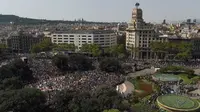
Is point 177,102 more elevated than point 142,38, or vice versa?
point 142,38

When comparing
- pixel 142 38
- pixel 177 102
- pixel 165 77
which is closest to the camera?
pixel 177 102

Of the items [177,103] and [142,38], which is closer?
[177,103]

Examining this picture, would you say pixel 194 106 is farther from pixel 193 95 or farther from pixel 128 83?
pixel 128 83

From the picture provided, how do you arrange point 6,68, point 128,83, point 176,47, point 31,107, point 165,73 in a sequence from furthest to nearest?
point 176,47 < point 165,73 < point 128,83 < point 6,68 < point 31,107

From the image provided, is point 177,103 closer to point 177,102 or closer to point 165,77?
point 177,102

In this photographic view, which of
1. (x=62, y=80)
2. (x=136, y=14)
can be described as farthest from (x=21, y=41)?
(x=62, y=80)

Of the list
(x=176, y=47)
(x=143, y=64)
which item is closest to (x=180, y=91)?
(x=143, y=64)

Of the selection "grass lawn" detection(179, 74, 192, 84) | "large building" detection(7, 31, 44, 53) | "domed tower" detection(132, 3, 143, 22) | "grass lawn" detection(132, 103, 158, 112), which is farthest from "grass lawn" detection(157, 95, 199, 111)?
"large building" detection(7, 31, 44, 53)
